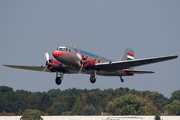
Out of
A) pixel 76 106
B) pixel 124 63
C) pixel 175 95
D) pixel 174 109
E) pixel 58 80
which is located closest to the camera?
pixel 124 63

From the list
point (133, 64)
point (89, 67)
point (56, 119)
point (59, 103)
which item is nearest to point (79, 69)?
point (89, 67)

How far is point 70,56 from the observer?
Answer: 3684 cm

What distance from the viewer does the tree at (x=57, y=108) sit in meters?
145

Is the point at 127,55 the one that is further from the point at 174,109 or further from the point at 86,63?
the point at 174,109

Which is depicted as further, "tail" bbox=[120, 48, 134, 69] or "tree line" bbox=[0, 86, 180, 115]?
"tree line" bbox=[0, 86, 180, 115]

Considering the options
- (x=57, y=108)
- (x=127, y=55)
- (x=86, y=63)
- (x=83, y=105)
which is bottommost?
(x=86, y=63)

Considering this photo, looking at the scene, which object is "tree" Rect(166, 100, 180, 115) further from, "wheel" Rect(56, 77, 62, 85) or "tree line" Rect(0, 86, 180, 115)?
"wheel" Rect(56, 77, 62, 85)

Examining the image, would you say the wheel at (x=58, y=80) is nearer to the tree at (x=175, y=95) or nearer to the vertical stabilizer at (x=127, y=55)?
the vertical stabilizer at (x=127, y=55)

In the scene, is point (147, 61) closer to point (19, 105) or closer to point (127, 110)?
point (127, 110)

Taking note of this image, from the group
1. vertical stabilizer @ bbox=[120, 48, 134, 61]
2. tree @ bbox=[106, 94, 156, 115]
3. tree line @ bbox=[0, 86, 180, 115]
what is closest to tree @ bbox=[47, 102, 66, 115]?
tree line @ bbox=[0, 86, 180, 115]

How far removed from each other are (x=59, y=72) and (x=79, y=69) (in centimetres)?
372

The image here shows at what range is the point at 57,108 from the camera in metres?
146

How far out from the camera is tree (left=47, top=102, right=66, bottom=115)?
14460 cm

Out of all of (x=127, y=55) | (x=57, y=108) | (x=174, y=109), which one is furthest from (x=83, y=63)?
→ (x=174, y=109)
